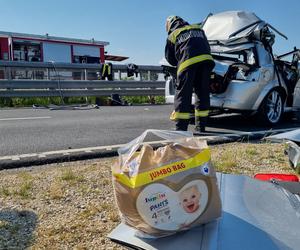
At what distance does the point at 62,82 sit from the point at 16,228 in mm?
9254

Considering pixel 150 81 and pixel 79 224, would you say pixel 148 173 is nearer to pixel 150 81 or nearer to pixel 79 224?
pixel 79 224

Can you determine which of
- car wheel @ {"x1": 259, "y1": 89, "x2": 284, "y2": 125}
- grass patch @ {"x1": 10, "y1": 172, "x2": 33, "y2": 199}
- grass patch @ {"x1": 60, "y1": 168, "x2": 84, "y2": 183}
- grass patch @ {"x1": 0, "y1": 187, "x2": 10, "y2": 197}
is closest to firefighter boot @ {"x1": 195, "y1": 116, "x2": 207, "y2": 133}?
car wheel @ {"x1": 259, "y1": 89, "x2": 284, "y2": 125}

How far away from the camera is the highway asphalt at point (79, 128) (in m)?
5.16

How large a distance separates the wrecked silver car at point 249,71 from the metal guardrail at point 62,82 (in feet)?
16.0

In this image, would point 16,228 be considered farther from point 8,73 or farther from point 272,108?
point 8,73

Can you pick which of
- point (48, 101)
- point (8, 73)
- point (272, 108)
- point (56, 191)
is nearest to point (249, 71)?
point (272, 108)

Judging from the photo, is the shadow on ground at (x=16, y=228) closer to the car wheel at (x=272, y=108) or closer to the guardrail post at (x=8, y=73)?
the car wheel at (x=272, y=108)

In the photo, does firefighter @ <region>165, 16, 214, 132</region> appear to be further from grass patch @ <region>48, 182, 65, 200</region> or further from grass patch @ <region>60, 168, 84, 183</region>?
grass patch @ <region>48, 182, 65, 200</region>

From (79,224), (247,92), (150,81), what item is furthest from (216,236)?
(150,81)

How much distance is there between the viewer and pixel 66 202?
2836mm

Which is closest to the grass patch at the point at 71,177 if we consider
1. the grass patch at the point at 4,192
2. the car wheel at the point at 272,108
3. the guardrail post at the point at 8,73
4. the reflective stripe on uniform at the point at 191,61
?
the grass patch at the point at 4,192

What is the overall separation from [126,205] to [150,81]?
11.4m

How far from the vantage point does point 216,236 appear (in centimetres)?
140

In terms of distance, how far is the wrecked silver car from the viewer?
6328 millimetres
